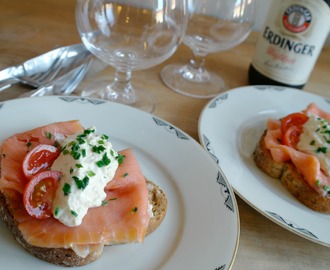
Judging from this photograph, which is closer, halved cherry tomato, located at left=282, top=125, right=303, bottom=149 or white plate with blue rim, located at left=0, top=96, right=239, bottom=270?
white plate with blue rim, located at left=0, top=96, right=239, bottom=270

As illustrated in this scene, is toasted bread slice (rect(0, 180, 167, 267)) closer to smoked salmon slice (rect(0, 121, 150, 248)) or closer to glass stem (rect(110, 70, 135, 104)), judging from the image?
smoked salmon slice (rect(0, 121, 150, 248))

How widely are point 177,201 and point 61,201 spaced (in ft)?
1.01

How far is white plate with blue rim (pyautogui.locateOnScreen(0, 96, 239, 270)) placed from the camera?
806mm

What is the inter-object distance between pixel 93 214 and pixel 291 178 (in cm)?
63

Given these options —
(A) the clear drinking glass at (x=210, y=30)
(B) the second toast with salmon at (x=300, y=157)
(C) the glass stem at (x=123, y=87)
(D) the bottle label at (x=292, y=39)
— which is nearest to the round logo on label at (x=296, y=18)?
(D) the bottle label at (x=292, y=39)

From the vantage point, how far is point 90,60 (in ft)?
4.68

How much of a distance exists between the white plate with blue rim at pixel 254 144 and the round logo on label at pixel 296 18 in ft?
0.84

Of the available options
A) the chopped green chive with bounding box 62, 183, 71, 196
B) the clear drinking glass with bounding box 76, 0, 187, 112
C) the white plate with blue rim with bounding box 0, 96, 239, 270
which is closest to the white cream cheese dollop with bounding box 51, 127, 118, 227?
the chopped green chive with bounding box 62, 183, 71, 196

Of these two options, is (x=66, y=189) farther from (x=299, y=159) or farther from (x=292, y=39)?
(x=292, y=39)

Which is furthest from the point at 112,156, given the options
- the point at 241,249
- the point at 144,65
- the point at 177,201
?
the point at 144,65

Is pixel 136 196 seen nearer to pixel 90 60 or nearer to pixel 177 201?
pixel 177 201

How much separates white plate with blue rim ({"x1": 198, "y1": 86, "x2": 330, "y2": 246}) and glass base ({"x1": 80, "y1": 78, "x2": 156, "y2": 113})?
23cm

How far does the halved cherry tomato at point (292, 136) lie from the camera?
1215mm

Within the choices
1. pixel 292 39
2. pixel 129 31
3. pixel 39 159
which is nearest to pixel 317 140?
pixel 292 39
